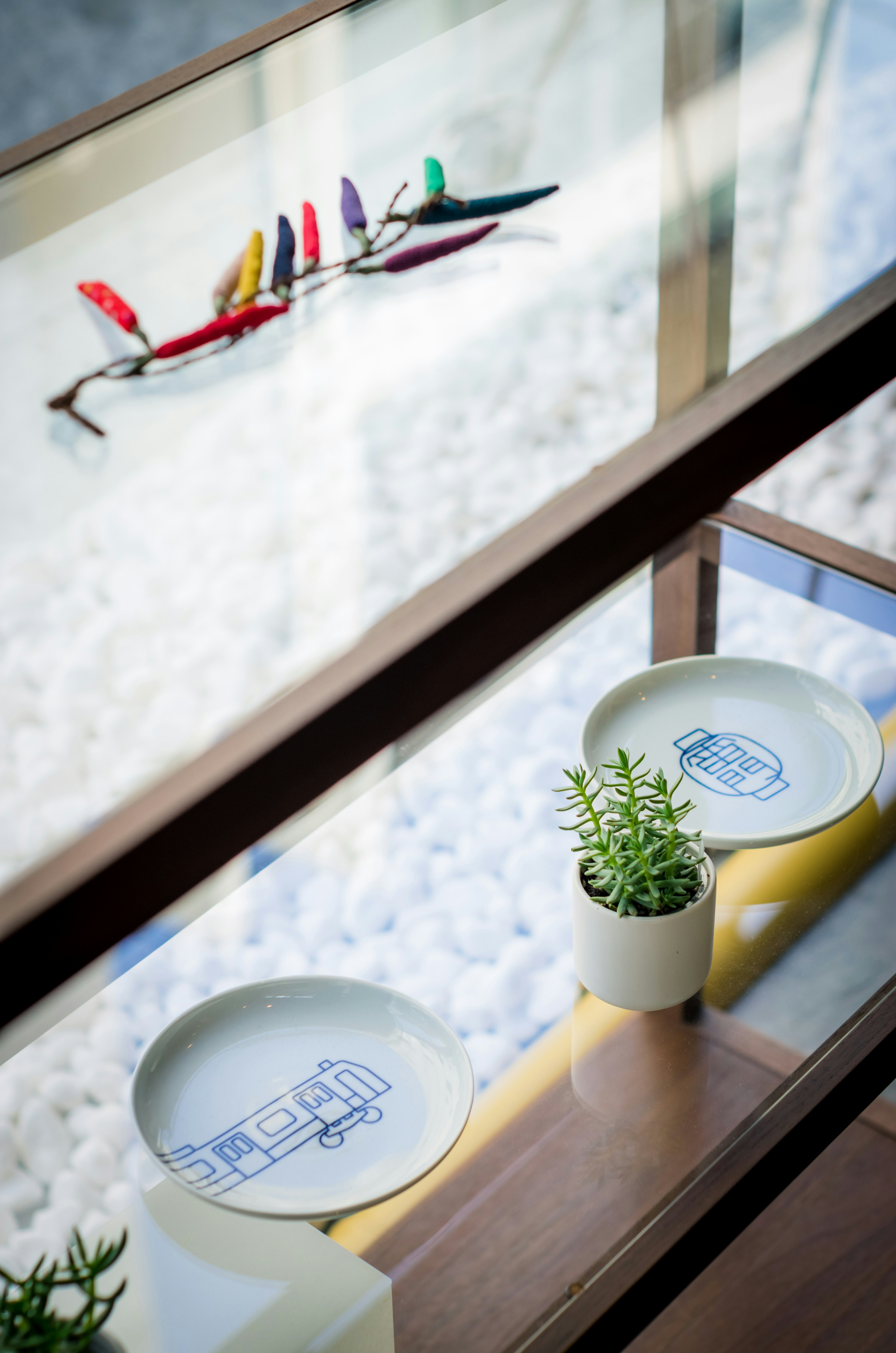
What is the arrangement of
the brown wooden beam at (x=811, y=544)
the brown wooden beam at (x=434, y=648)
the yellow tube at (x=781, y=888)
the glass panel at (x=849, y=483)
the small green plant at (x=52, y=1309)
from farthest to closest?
the glass panel at (x=849, y=483) < the brown wooden beam at (x=811, y=544) < the yellow tube at (x=781, y=888) < the small green plant at (x=52, y=1309) < the brown wooden beam at (x=434, y=648)

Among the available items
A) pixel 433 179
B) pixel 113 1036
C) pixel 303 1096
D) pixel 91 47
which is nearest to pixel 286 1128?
pixel 303 1096

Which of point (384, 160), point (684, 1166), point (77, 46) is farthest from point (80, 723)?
point (77, 46)

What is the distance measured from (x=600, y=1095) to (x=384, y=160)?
0.60 metres

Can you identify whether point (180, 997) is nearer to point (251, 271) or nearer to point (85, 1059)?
point (85, 1059)

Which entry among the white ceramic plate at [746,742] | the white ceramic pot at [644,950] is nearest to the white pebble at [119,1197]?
the white ceramic pot at [644,950]

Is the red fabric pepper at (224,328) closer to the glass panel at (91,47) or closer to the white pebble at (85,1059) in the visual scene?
the white pebble at (85,1059)

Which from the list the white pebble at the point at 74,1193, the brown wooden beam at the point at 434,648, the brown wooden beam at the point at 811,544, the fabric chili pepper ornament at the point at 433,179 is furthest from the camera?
the brown wooden beam at the point at 811,544

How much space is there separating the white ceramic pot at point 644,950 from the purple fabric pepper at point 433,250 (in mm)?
368

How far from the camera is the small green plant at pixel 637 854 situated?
2.10 ft

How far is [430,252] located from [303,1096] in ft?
1.60

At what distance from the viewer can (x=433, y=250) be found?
2.52 ft

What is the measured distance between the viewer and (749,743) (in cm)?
81

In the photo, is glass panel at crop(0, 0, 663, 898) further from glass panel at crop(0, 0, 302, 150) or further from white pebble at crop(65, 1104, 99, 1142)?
glass panel at crop(0, 0, 302, 150)

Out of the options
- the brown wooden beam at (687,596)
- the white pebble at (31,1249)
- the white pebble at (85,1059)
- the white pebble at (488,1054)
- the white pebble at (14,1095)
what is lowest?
the white pebble at (31,1249)
